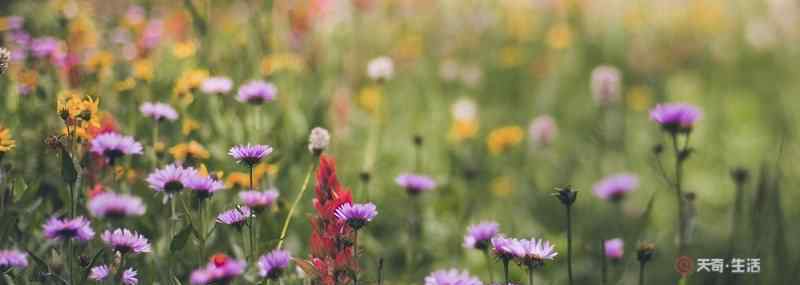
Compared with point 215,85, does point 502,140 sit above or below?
above

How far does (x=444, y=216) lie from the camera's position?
2428 mm

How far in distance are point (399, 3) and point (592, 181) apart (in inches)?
60.1

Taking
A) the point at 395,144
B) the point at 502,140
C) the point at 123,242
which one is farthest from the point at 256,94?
the point at 395,144

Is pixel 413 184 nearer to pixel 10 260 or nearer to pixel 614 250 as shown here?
pixel 614 250

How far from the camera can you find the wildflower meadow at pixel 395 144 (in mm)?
1372

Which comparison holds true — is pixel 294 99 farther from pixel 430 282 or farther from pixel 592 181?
pixel 430 282

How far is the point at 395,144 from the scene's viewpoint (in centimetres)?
308

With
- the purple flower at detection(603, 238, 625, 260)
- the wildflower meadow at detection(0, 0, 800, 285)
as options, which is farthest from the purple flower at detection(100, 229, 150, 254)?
the purple flower at detection(603, 238, 625, 260)

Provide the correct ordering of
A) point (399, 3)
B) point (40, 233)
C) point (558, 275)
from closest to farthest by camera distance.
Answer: point (40, 233), point (558, 275), point (399, 3)

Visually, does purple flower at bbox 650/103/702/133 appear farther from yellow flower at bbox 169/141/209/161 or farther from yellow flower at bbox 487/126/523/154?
yellow flower at bbox 487/126/523/154

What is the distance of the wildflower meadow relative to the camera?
1.37m

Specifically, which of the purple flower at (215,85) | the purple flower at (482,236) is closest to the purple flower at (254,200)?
the purple flower at (482,236)

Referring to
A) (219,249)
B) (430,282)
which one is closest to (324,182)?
(430,282)

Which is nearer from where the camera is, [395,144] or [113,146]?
[113,146]
